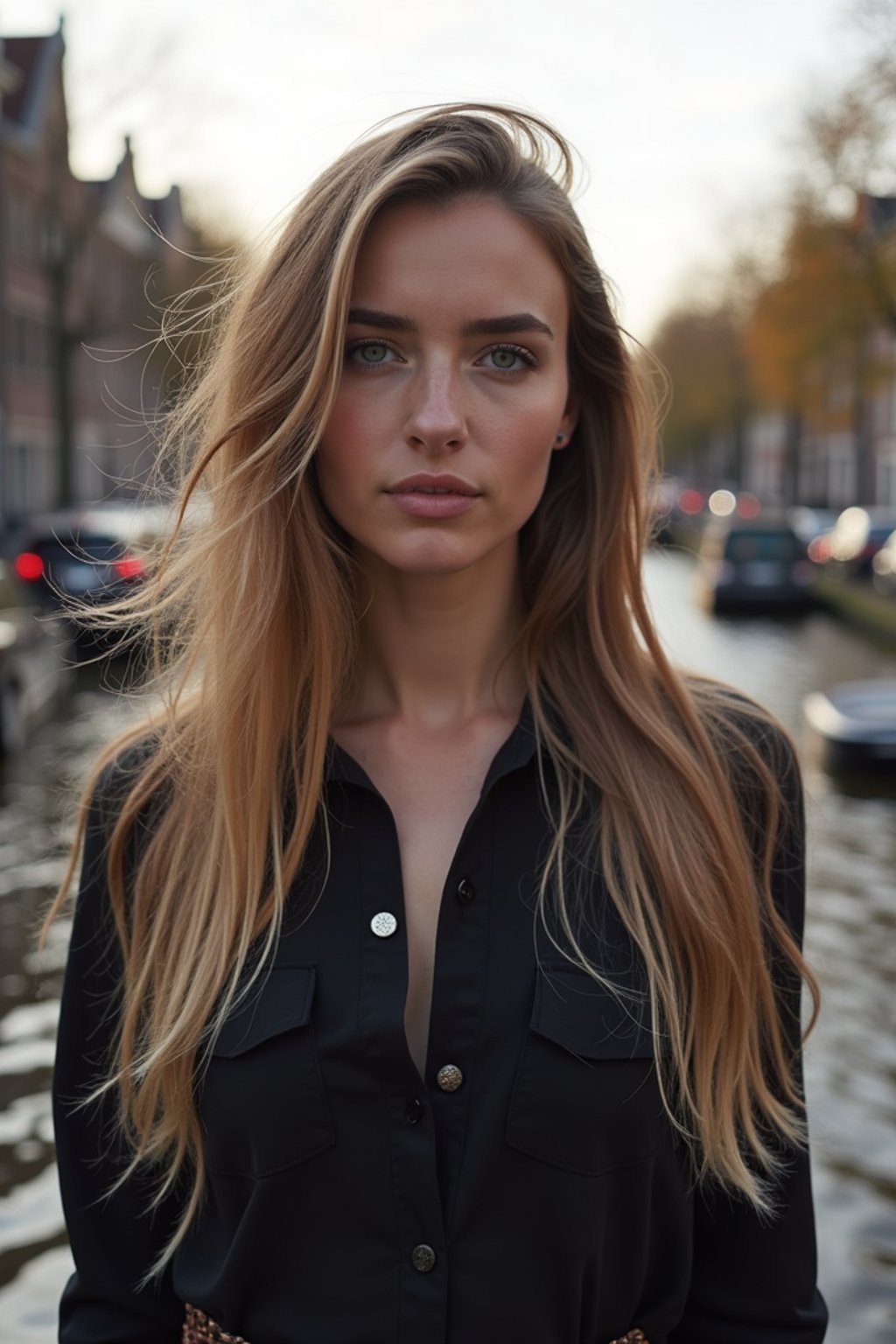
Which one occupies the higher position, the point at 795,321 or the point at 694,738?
the point at 795,321

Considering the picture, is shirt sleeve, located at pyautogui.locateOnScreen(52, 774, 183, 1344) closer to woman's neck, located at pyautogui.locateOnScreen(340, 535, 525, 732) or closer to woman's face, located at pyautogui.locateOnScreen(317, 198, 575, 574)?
woman's neck, located at pyautogui.locateOnScreen(340, 535, 525, 732)

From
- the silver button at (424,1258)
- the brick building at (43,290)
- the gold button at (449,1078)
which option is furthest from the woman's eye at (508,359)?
the brick building at (43,290)

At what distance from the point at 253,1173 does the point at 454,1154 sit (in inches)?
9.9

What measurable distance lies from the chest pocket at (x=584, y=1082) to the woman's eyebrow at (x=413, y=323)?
791 mm

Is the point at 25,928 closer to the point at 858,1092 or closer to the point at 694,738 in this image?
the point at 858,1092

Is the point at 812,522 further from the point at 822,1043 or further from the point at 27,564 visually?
the point at 822,1043

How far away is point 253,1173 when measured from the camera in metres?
2.06

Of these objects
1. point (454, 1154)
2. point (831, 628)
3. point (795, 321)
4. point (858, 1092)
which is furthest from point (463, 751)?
point (795, 321)

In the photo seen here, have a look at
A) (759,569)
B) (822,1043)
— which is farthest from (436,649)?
(759,569)

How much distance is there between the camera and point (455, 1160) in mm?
2020

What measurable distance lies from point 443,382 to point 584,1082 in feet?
2.85

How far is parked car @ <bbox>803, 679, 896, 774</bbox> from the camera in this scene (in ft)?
37.7

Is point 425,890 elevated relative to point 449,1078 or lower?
elevated

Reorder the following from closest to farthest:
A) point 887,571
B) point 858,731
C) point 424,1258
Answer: point 424,1258 → point 858,731 → point 887,571
